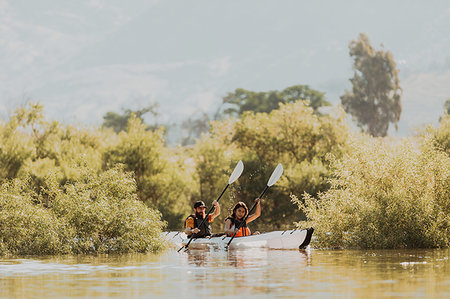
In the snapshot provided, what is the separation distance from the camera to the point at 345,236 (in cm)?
2077

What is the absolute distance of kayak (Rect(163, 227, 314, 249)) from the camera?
65.1 ft

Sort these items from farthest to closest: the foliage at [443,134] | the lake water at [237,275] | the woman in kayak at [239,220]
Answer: the foliage at [443,134] < the woman in kayak at [239,220] < the lake water at [237,275]

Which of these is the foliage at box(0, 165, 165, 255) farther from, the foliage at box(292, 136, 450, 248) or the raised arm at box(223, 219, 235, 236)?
the foliage at box(292, 136, 450, 248)

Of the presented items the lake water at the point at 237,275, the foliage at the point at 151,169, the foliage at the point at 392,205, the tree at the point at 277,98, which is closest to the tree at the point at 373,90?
the tree at the point at 277,98

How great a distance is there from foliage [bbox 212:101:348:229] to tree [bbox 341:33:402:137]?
40.6 m

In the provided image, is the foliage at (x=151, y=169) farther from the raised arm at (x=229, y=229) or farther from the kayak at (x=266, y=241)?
the kayak at (x=266, y=241)

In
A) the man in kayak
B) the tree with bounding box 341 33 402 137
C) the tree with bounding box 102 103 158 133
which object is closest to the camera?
the man in kayak

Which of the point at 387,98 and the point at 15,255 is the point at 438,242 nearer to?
the point at 15,255

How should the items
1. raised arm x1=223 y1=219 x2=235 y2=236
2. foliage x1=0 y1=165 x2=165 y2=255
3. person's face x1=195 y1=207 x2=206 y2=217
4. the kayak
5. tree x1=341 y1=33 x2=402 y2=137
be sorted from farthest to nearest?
tree x1=341 y1=33 x2=402 y2=137, person's face x1=195 y1=207 x2=206 y2=217, raised arm x1=223 y1=219 x2=235 y2=236, the kayak, foliage x1=0 y1=165 x2=165 y2=255

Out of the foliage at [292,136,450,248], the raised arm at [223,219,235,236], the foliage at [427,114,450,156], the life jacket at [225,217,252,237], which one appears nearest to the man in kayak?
the raised arm at [223,219,235,236]

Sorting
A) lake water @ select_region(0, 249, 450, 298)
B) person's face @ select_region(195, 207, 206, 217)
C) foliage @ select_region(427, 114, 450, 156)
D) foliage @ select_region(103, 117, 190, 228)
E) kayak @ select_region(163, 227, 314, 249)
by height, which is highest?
foliage @ select_region(427, 114, 450, 156)

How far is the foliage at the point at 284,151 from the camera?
40.3 m

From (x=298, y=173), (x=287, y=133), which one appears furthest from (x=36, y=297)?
(x=287, y=133)

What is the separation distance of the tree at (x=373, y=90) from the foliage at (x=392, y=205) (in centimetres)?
6377
